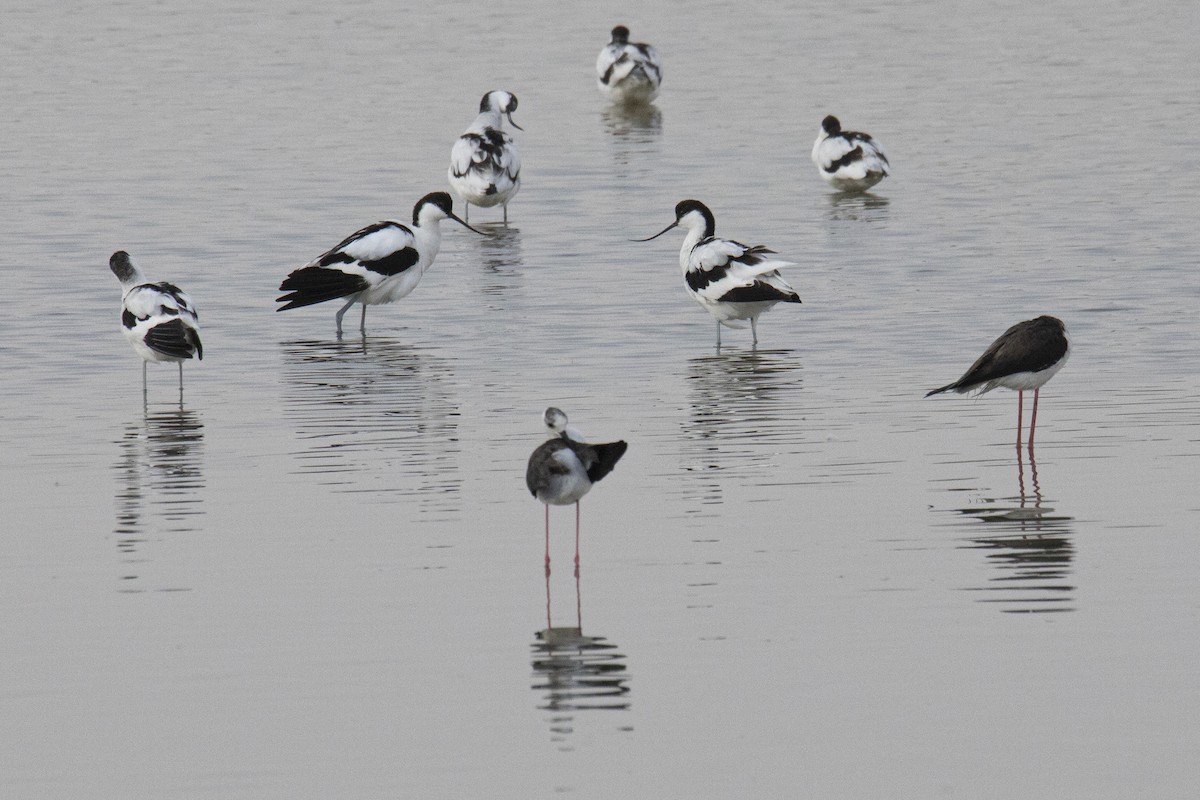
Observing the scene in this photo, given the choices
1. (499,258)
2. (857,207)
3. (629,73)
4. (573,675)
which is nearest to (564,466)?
(573,675)

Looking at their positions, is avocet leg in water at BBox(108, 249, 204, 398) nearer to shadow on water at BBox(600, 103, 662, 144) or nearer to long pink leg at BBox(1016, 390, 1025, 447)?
long pink leg at BBox(1016, 390, 1025, 447)

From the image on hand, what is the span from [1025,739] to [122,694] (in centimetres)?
323

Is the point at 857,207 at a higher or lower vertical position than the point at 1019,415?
higher

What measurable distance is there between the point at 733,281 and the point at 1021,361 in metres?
4.07

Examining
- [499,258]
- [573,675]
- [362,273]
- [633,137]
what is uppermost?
[633,137]

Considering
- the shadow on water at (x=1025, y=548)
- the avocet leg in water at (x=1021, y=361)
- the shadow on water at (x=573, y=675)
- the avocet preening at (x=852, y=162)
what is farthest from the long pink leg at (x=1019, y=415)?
the avocet preening at (x=852, y=162)

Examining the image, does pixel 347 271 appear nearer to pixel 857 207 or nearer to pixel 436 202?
pixel 436 202

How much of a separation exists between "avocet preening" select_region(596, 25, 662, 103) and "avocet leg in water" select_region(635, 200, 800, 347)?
53.2ft

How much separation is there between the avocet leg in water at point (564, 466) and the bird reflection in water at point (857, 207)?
43.7 ft

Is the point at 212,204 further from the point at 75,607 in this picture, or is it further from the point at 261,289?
the point at 75,607

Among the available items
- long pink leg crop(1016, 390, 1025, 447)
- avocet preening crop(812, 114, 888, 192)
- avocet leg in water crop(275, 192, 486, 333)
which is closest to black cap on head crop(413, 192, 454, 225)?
avocet leg in water crop(275, 192, 486, 333)

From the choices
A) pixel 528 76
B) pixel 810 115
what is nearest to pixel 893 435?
pixel 810 115

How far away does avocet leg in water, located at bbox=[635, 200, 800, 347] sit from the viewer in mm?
15812

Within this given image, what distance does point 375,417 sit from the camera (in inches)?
524
